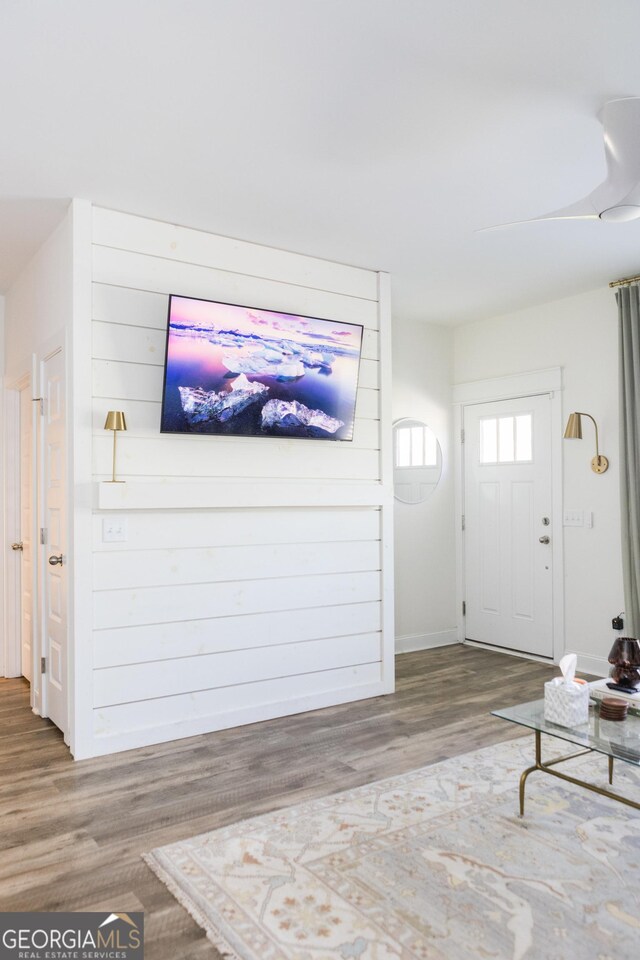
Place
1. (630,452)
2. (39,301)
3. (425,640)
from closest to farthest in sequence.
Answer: (39,301), (630,452), (425,640)

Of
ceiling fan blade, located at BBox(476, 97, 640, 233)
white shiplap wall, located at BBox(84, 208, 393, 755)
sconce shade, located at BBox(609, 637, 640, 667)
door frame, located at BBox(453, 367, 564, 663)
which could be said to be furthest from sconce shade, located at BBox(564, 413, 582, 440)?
ceiling fan blade, located at BBox(476, 97, 640, 233)

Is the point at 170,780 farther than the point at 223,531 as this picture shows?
No

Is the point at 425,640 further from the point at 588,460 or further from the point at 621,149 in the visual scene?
the point at 621,149

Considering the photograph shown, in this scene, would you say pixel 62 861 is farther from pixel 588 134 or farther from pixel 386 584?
pixel 588 134

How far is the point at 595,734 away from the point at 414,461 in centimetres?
334

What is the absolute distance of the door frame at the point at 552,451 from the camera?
16.5 ft

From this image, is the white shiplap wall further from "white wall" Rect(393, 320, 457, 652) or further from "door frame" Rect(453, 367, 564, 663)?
"door frame" Rect(453, 367, 564, 663)

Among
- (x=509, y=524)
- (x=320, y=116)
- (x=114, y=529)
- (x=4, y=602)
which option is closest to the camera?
(x=320, y=116)

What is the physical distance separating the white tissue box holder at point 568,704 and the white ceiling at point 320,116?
2.15 meters

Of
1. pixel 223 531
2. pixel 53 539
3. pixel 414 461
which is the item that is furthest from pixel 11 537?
pixel 414 461

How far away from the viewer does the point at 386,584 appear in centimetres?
434

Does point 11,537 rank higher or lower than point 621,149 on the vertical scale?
lower

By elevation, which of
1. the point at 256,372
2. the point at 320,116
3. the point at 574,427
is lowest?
the point at 574,427

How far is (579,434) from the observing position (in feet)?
15.9
